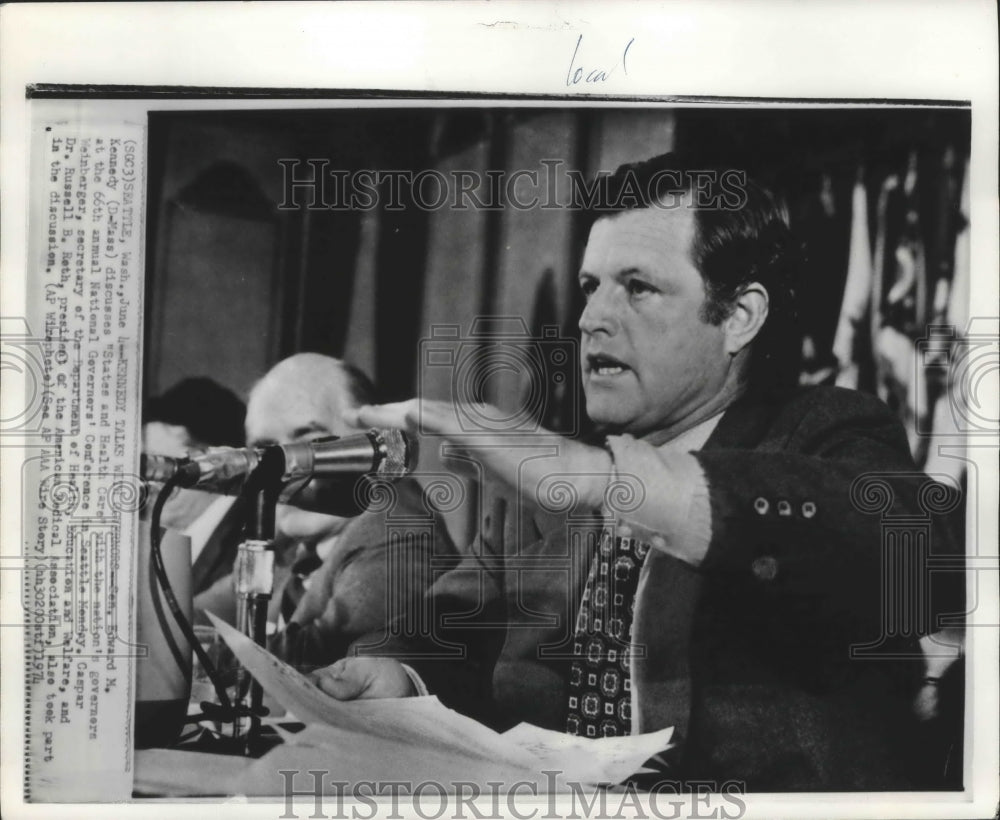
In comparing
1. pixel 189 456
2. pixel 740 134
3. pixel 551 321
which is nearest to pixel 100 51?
pixel 189 456

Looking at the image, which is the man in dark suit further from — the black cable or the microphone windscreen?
the black cable

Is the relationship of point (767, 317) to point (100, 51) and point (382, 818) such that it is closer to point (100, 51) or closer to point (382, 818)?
point (382, 818)

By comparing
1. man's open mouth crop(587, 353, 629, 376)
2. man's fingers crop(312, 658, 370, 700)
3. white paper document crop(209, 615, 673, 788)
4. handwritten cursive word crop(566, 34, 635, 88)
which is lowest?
white paper document crop(209, 615, 673, 788)

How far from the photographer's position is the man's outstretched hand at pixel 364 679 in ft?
A: 4.22

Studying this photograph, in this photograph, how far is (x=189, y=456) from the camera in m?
1.30

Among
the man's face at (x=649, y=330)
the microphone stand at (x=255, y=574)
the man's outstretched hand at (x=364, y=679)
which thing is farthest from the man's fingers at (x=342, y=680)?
the man's face at (x=649, y=330)

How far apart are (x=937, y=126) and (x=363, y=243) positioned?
945mm

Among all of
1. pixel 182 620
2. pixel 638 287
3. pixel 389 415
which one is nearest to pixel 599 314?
pixel 638 287

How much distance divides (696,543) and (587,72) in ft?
2.51

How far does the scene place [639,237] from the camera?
127 cm

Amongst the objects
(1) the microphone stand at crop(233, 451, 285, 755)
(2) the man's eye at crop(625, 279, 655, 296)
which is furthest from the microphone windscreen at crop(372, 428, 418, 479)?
(2) the man's eye at crop(625, 279, 655, 296)

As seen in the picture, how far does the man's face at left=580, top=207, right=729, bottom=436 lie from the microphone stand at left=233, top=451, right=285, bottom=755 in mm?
533

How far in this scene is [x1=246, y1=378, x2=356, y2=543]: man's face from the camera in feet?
4.25

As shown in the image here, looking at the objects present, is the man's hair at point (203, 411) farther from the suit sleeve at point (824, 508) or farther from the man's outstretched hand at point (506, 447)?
the suit sleeve at point (824, 508)
